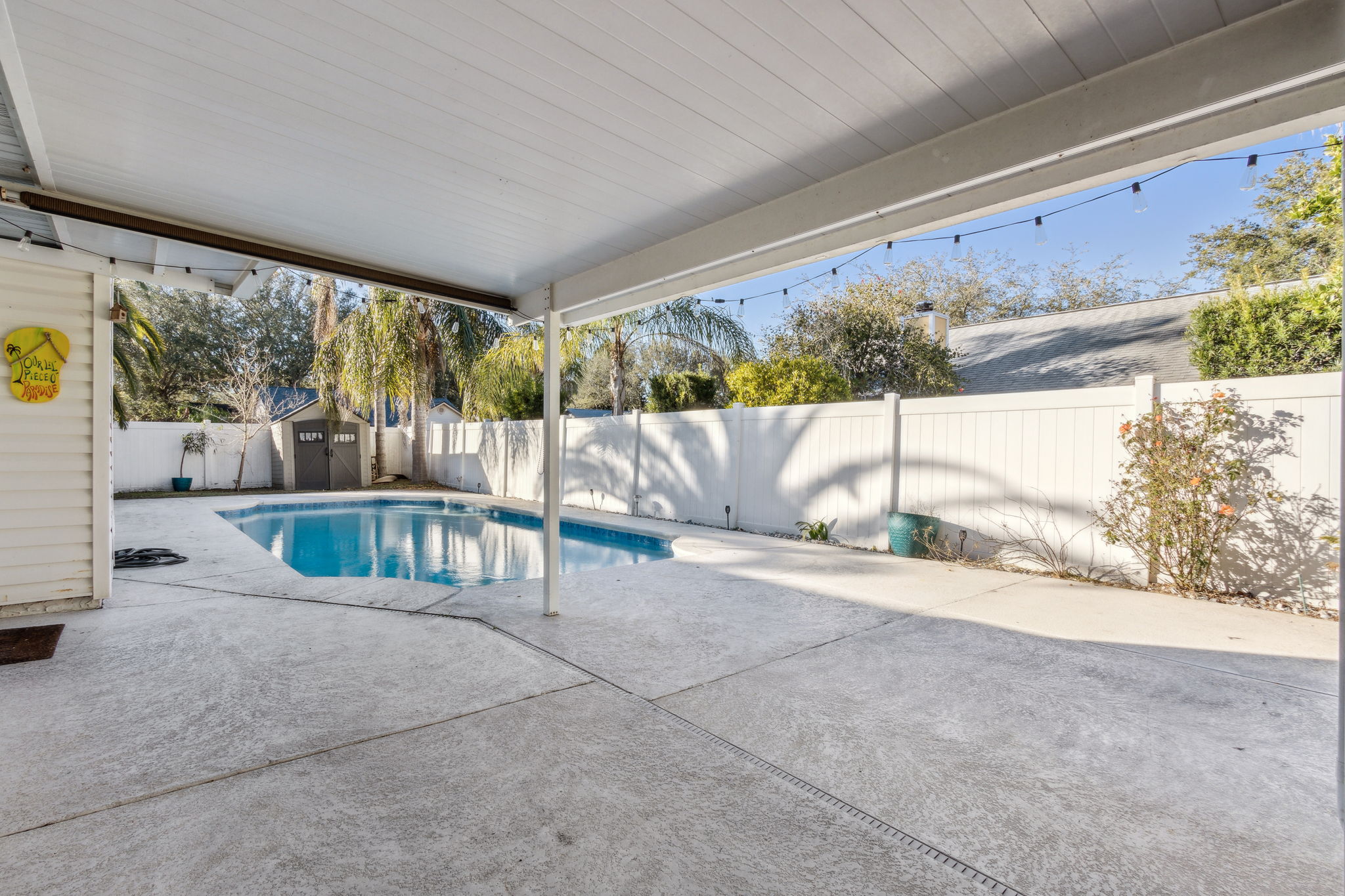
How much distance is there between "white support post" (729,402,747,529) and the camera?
849cm

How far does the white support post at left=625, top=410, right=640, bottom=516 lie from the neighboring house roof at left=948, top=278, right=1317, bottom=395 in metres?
5.32

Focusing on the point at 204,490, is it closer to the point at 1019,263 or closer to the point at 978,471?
the point at 978,471

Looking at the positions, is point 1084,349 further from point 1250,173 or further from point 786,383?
point 1250,173

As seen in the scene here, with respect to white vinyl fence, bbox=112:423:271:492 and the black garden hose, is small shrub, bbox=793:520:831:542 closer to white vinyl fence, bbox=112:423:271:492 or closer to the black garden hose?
the black garden hose

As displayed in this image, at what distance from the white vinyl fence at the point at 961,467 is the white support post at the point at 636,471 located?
0.02 m

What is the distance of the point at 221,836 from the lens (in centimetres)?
185

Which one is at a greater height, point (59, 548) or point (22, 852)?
point (59, 548)

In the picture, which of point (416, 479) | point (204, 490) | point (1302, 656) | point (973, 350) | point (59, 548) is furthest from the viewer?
point (416, 479)

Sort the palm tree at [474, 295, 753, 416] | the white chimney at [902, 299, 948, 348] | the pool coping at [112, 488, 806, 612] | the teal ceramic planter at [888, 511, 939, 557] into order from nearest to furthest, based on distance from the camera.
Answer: the pool coping at [112, 488, 806, 612]
the teal ceramic planter at [888, 511, 939, 557]
the white chimney at [902, 299, 948, 348]
the palm tree at [474, 295, 753, 416]

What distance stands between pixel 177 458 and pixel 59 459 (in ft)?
38.1

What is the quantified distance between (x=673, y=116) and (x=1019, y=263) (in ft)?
69.3

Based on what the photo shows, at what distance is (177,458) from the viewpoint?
13625 millimetres

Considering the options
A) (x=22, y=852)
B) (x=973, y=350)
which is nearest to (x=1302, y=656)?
(x=22, y=852)

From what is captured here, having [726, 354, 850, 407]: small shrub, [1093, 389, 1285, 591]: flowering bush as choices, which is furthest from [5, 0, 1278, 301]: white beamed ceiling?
[726, 354, 850, 407]: small shrub
